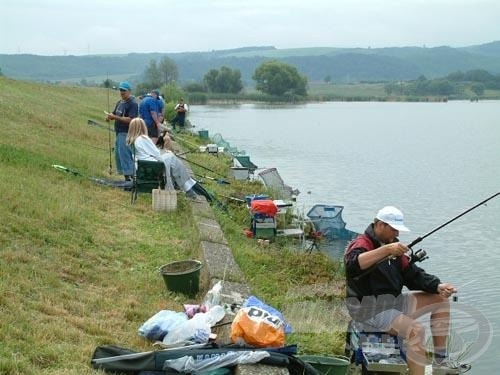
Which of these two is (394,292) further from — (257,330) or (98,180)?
(98,180)

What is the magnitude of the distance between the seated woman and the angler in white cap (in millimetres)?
4501

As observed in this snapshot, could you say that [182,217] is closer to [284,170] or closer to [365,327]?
[365,327]

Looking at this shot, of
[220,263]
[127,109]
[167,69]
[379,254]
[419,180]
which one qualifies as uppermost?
[167,69]

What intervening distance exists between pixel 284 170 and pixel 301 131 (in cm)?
1788

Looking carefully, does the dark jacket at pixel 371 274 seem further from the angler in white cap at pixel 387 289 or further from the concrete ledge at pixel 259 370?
the concrete ledge at pixel 259 370

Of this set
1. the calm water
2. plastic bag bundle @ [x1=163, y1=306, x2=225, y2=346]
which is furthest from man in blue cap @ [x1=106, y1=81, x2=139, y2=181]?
plastic bag bundle @ [x1=163, y1=306, x2=225, y2=346]

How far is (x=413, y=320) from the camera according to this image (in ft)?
15.4

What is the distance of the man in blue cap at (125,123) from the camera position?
9.80 meters

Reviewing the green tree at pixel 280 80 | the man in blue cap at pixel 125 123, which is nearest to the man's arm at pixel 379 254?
the man in blue cap at pixel 125 123

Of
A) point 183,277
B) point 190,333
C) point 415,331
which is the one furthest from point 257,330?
point 183,277

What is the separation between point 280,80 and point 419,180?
A: 246 feet

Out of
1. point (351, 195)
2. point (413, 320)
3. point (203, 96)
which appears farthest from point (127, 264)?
point (203, 96)

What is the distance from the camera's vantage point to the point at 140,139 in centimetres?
879

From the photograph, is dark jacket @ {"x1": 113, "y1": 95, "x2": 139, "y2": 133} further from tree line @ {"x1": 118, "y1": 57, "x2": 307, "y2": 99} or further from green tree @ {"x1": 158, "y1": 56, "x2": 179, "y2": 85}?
green tree @ {"x1": 158, "y1": 56, "x2": 179, "y2": 85}
